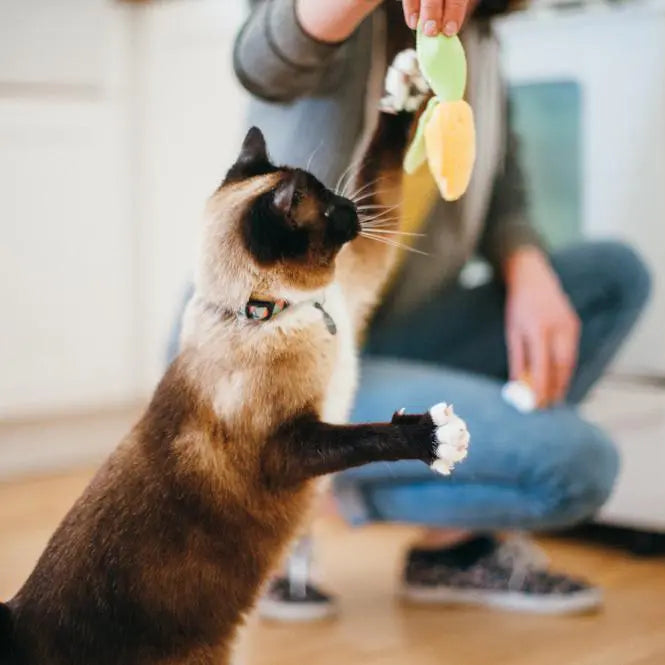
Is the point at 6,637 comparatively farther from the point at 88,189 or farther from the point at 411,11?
the point at 88,189

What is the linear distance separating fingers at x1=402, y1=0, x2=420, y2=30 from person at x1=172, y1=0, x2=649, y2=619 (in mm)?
50

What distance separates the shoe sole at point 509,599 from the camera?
4.13 ft

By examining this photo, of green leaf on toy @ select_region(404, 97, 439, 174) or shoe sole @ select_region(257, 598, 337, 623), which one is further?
shoe sole @ select_region(257, 598, 337, 623)

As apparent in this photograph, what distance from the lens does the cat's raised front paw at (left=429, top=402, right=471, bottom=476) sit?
64 cm

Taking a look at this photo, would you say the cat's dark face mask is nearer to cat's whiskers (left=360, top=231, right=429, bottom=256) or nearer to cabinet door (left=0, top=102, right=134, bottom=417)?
cat's whiskers (left=360, top=231, right=429, bottom=256)

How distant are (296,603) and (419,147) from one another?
71 centimetres

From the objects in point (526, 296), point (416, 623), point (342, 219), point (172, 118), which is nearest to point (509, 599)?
point (416, 623)

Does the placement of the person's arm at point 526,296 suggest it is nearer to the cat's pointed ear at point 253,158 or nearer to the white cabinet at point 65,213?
the cat's pointed ear at point 253,158

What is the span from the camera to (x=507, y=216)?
1.26 meters

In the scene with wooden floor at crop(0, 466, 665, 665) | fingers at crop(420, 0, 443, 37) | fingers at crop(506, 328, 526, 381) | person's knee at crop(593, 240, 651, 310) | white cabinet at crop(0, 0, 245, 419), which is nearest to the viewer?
fingers at crop(420, 0, 443, 37)

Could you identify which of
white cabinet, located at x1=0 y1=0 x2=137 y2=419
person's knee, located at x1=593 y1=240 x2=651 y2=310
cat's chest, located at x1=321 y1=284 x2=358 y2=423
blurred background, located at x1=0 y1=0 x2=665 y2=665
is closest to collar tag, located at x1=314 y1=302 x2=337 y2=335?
cat's chest, located at x1=321 y1=284 x2=358 y2=423

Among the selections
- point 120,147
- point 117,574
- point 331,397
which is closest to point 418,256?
point 331,397

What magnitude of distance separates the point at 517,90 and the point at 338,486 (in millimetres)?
693

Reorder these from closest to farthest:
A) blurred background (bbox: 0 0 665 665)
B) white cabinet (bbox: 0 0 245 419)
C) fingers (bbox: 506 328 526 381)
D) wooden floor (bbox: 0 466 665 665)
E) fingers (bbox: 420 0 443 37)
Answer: fingers (bbox: 420 0 443 37)
wooden floor (bbox: 0 466 665 665)
fingers (bbox: 506 328 526 381)
blurred background (bbox: 0 0 665 665)
white cabinet (bbox: 0 0 245 419)
